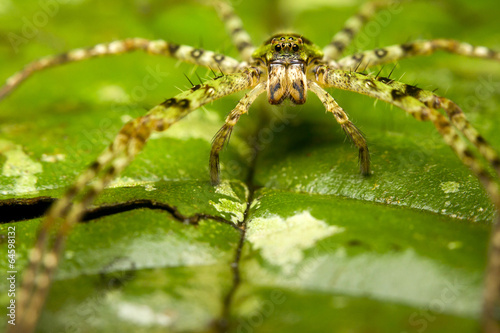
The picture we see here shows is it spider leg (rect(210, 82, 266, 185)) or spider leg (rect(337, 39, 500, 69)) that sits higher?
spider leg (rect(337, 39, 500, 69))

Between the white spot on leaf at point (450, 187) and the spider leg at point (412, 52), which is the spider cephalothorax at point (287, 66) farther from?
the white spot on leaf at point (450, 187)

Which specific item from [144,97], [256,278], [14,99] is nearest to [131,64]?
[144,97]

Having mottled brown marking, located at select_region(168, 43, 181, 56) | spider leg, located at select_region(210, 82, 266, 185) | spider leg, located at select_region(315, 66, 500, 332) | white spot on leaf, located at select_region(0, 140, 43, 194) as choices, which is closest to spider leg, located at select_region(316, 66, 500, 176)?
spider leg, located at select_region(315, 66, 500, 332)

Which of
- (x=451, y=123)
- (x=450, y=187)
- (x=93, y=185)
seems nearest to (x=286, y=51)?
(x=451, y=123)

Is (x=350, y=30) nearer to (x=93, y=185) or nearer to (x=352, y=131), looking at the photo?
(x=352, y=131)

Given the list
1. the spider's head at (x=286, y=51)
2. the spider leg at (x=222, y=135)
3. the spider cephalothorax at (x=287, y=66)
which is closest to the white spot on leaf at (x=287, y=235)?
the spider leg at (x=222, y=135)

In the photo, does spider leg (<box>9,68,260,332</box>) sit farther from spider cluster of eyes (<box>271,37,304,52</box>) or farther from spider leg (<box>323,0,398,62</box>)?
spider leg (<box>323,0,398,62</box>)
